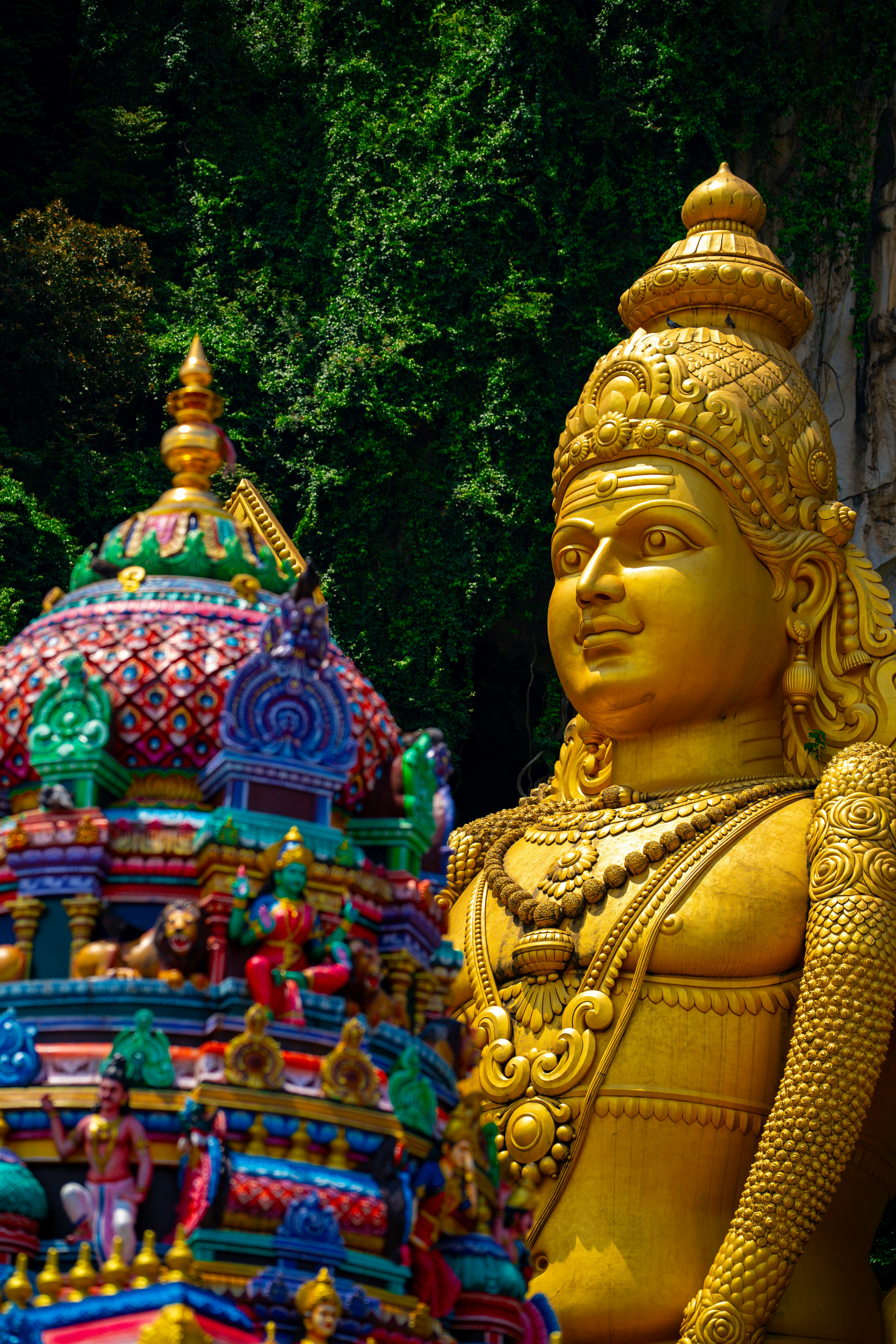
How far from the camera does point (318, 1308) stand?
442 cm

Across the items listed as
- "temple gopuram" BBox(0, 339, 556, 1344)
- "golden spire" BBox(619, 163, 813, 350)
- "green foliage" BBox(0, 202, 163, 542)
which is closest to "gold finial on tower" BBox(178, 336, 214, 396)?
"temple gopuram" BBox(0, 339, 556, 1344)

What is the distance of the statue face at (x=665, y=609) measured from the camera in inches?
367

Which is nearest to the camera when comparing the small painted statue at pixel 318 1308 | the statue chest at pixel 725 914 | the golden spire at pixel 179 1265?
the golden spire at pixel 179 1265

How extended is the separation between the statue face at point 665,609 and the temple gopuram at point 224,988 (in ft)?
12.4

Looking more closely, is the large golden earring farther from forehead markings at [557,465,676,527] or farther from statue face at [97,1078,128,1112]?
statue face at [97,1078,128,1112]

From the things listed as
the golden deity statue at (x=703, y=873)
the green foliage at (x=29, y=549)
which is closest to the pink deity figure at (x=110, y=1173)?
the golden deity statue at (x=703, y=873)

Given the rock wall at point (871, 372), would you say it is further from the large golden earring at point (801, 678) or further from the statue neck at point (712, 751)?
the statue neck at point (712, 751)

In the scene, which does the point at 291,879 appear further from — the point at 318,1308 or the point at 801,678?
the point at 801,678

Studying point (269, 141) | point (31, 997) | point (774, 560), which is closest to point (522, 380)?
point (269, 141)

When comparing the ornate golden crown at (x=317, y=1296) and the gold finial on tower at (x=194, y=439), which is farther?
the gold finial on tower at (x=194, y=439)

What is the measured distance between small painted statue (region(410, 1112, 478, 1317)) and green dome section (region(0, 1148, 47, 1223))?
0.93 m

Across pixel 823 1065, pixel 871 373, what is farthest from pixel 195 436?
pixel 871 373

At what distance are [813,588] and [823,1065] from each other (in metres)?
2.54

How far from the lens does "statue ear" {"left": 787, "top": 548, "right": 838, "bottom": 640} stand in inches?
378
